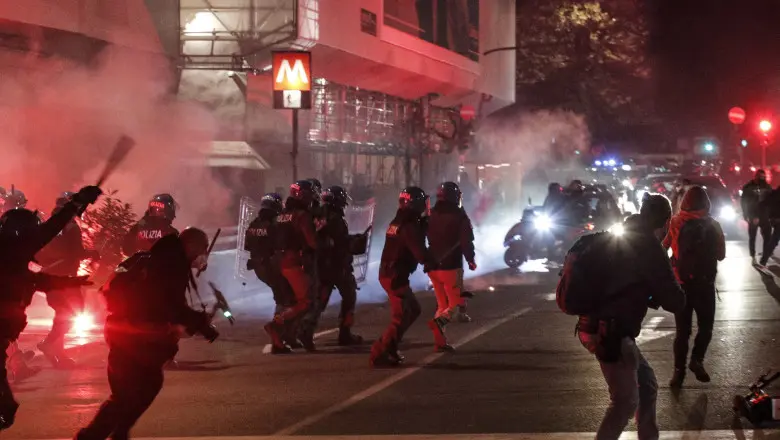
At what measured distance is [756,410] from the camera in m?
7.04

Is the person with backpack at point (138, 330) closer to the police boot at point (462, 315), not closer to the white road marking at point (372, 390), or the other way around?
the white road marking at point (372, 390)

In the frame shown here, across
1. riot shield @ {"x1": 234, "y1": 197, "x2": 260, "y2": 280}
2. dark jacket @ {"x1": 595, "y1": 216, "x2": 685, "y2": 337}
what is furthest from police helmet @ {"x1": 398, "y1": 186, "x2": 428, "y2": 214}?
riot shield @ {"x1": 234, "y1": 197, "x2": 260, "y2": 280}

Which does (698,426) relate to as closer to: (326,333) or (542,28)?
(326,333)

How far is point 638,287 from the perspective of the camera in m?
5.57

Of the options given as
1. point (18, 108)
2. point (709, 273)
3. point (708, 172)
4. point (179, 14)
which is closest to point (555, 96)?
point (708, 172)

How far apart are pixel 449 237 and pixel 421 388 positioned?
279 centimetres

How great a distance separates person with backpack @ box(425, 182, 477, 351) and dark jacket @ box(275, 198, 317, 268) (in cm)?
141

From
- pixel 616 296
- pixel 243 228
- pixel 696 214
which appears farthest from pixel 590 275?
pixel 243 228

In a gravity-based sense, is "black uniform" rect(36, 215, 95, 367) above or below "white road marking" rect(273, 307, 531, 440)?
above

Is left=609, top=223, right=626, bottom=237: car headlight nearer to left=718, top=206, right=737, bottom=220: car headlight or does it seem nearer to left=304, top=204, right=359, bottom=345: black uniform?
left=304, top=204, right=359, bottom=345: black uniform

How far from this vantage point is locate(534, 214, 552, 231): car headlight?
19.9 meters

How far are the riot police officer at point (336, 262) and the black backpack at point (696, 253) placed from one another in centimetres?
375

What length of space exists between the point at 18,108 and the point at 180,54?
515cm

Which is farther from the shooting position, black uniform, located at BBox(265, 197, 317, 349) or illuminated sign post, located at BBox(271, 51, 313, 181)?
illuminated sign post, located at BBox(271, 51, 313, 181)
